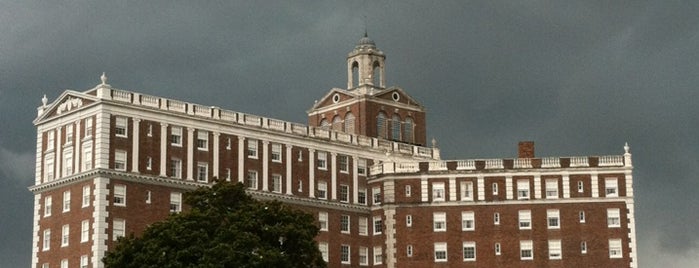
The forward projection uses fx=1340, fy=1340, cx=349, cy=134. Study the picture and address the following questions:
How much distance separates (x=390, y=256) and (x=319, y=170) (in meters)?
10.8

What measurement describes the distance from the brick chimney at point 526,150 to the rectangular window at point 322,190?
19484mm

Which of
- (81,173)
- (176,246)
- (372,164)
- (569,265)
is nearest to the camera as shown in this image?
(176,246)

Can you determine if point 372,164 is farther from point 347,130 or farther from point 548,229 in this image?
point 548,229

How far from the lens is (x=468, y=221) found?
12938 cm

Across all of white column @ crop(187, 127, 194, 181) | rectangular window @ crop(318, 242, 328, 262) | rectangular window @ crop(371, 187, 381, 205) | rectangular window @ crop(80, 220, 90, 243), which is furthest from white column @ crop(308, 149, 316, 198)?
rectangular window @ crop(80, 220, 90, 243)

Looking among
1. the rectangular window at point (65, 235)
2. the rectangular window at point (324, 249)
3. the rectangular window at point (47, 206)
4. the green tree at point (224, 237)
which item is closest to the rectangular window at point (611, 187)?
the rectangular window at point (324, 249)

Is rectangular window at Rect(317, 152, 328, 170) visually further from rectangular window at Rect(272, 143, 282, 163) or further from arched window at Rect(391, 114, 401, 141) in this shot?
arched window at Rect(391, 114, 401, 141)

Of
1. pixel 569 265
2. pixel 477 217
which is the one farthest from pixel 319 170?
pixel 569 265

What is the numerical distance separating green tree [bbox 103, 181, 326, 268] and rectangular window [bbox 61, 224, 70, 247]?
18472 millimetres

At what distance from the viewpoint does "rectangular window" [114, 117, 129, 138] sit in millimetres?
114500

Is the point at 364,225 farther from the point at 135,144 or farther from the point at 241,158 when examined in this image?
the point at 135,144

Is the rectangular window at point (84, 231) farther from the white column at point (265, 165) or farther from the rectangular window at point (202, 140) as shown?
the white column at point (265, 165)

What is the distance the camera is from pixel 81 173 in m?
114

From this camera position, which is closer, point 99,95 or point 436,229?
point 99,95
